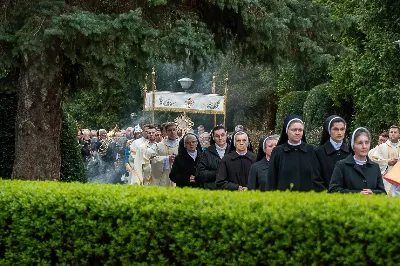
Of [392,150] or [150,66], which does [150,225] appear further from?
[392,150]

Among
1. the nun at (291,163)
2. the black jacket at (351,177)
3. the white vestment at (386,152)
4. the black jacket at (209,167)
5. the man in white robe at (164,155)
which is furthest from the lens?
the man in white robe at (164,155)

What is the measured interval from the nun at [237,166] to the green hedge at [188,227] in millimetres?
3250

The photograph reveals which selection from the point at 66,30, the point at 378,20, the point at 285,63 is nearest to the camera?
the point at 66,30

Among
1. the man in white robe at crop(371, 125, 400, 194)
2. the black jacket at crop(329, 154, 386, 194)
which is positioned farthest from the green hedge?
the man in white robe at crop(371, 125, 400, 194)

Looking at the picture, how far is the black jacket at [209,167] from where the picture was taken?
1224 centimetres

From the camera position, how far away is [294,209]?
654 cm

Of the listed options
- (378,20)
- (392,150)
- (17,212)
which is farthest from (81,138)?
(17,212)

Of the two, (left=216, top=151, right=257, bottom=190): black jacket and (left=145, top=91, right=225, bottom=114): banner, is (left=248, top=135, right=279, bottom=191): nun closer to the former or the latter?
(left=216, top=151, right=257, bottom=190): black jacket

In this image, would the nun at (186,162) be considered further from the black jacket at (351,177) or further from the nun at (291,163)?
the black jacket at (351,177)

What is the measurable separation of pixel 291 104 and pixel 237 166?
1112 inches

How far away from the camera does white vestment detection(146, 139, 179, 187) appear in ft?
51.1

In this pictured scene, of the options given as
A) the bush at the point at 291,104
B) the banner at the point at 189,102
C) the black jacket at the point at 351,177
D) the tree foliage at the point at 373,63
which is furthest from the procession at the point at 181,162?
the bush at the point at 291,104

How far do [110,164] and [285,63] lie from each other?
14.4 metres

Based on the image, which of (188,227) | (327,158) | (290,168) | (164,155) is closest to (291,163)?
(290,168)
